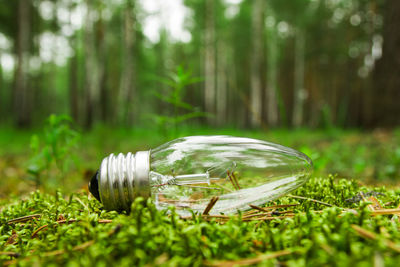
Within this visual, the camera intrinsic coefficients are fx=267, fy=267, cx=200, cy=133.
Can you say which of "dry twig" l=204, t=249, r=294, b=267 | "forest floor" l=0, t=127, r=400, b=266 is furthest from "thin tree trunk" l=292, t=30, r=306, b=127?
"dry twig" l=204, t=249, r=294, b=267

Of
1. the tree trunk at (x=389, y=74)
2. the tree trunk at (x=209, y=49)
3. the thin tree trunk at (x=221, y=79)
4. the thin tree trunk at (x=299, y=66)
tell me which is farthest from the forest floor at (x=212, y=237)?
the thin tree trunk at (x=221, y=79)

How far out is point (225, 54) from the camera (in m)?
27.8

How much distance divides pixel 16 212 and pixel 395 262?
1510 millimetres

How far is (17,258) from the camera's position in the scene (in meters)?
0.84

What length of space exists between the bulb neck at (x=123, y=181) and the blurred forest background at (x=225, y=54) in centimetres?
715

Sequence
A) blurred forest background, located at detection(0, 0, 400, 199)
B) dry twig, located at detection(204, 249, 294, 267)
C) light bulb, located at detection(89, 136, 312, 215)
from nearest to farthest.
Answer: dry twig, located at detection(204, 249, 294, 267) → light bulb, located at detection(89, 136, 312, 215) → blurred forest background, located at detection(0, 0, 400, 199)

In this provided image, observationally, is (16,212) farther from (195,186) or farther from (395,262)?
(395,262)

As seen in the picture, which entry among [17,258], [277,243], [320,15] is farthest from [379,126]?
[320,15]

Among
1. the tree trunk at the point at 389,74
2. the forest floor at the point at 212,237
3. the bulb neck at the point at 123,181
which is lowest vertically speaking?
the forest floor at the point at 212,237

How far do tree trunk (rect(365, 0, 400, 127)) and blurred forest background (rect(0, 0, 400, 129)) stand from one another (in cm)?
2

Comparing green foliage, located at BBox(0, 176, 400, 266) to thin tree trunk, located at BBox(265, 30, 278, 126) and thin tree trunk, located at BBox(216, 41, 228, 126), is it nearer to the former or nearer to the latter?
thin tree trunk, located at BBox(265, 30, 278, 126)

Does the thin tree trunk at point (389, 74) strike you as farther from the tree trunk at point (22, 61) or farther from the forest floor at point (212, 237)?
the tree trunk at point (22, 61)

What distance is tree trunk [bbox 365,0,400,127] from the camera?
6.24 meters

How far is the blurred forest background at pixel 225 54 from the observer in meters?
11.0
